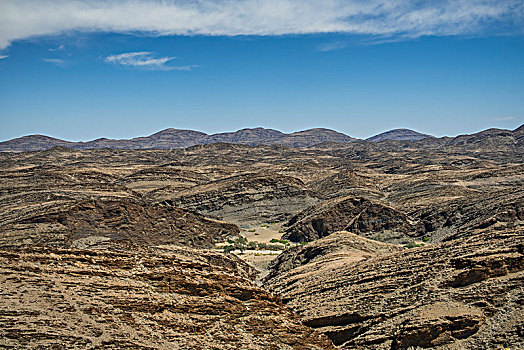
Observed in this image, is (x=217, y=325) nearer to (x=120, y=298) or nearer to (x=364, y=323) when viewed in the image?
(x=120, y=298)

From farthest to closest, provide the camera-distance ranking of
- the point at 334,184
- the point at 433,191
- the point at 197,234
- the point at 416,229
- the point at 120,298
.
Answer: the point at 334,184, the point at 433,191, the point at 416,229, the point at 197,234, the point at 120,298

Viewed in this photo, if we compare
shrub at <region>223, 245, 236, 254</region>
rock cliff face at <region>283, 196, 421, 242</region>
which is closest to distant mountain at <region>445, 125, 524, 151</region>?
rock cliff face at <region>283, 196, 421, 242</region>

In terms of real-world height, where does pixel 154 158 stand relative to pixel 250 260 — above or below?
above

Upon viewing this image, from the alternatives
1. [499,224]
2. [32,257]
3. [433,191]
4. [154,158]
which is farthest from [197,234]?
[154,158]

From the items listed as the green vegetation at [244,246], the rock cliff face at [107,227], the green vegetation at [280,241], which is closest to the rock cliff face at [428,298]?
the rock cliff face at [107,227]

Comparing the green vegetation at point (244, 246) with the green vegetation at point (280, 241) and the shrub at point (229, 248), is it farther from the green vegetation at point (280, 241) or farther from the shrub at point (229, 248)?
the green vegetation at point (280, 241)
